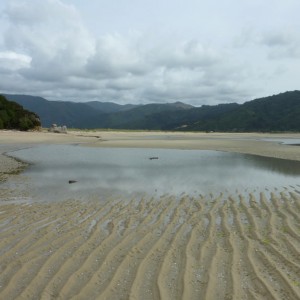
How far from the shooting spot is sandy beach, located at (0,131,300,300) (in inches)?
225

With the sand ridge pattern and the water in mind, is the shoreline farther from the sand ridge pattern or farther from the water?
the sand ridge pattern

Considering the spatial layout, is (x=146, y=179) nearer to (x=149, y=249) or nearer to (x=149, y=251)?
(x=149, y=249)

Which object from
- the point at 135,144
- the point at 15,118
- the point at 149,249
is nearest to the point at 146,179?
the point at 149,249

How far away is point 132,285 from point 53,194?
31.2 feet

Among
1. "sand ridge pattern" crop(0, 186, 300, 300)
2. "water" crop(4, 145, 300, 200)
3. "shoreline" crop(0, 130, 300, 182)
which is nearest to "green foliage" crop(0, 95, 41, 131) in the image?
"shoreline" crop(0, 130, 300, 182)

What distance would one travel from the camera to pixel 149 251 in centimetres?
758

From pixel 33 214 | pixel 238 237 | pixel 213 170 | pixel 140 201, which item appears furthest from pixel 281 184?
pixel 33 214

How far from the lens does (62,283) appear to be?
591 centimetres

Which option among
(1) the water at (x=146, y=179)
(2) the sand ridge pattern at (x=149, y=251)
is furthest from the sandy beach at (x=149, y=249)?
(1) the water at (x=146, y=179)

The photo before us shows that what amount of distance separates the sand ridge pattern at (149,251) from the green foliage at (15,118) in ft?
224

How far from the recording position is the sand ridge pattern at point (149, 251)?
5719 millimetres

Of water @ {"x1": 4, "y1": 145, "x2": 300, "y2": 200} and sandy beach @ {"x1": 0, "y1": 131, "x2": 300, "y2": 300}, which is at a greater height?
sandy beach @ {"x1": 0, "y1": 131, "x2": 300, "y2": 300}

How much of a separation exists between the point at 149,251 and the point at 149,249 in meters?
0.14

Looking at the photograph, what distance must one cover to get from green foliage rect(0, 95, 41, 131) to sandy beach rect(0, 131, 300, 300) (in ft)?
222
